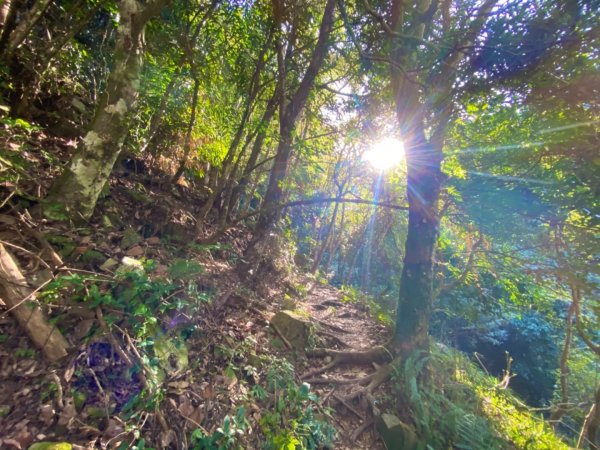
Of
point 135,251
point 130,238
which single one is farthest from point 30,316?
point 130,238

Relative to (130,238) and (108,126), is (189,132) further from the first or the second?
(130,238)

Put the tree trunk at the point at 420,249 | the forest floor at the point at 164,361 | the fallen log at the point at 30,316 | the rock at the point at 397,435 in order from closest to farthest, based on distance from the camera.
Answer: the forest floor at the point at 164,361 < the fallen log at the point at 30,316 < the rock at the point at 397,435 < the tree trunk at the point at 420,249

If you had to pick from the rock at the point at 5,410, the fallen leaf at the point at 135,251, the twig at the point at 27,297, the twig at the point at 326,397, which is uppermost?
the fallen leaf at the point at 135,251

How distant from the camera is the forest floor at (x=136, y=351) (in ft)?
6.77

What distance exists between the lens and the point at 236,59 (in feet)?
16.6

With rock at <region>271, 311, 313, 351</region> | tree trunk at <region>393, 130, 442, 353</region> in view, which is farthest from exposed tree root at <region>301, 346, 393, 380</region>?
tree trunk at <region>393, 130, 442, 353</region>

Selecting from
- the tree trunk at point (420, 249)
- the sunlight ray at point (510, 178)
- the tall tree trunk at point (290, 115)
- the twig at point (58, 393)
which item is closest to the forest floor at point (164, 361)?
the twig at point (58, 393)

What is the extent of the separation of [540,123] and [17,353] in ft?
21.4

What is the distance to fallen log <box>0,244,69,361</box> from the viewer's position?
227cm

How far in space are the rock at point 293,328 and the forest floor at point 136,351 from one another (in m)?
0.10

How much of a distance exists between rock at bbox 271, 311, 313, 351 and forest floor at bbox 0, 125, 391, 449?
0.10m

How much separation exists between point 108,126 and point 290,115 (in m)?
2.86

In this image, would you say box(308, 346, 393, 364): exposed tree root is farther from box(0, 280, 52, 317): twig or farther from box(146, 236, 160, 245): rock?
box(0, 280, 52, 317): twig

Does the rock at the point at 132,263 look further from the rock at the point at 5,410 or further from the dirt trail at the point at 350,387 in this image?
the dirt trail at the point at 350,387
